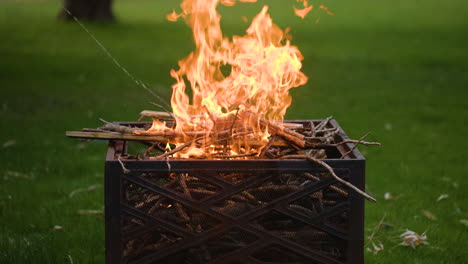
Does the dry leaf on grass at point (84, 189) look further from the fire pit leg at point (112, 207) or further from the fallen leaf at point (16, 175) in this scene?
the fire pit leg at point (112, 207)

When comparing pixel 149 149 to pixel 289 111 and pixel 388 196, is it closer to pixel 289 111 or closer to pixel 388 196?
pixel 388 196

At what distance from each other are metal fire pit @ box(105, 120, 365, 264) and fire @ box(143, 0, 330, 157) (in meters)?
0.26

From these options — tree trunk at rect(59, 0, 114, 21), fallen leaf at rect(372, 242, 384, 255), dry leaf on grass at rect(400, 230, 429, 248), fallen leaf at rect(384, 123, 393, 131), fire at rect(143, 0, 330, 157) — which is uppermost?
tree trunk at rect(59, 0, 114, 21)

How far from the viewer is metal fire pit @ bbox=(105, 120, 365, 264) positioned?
3314mm

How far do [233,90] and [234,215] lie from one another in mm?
937

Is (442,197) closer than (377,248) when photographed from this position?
No

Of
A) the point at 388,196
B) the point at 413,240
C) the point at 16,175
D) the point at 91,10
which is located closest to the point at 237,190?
the point at 413,240

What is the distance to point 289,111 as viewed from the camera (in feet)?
29.5

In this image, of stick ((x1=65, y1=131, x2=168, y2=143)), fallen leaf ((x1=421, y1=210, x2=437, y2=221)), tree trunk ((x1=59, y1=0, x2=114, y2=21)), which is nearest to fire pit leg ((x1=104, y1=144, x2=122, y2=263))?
stick ((x1=65, y1=131, x2=168, y2=143))

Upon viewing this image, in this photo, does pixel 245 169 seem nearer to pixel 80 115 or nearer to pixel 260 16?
pixel 260 16

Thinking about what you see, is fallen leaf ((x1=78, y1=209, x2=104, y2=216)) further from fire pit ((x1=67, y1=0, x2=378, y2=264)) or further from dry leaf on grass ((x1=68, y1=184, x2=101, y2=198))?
fire pit ((x1=67, y1=0, x2=378, y2=264))

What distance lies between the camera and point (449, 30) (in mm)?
18266

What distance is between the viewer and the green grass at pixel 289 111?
196 inches

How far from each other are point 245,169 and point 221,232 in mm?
350
